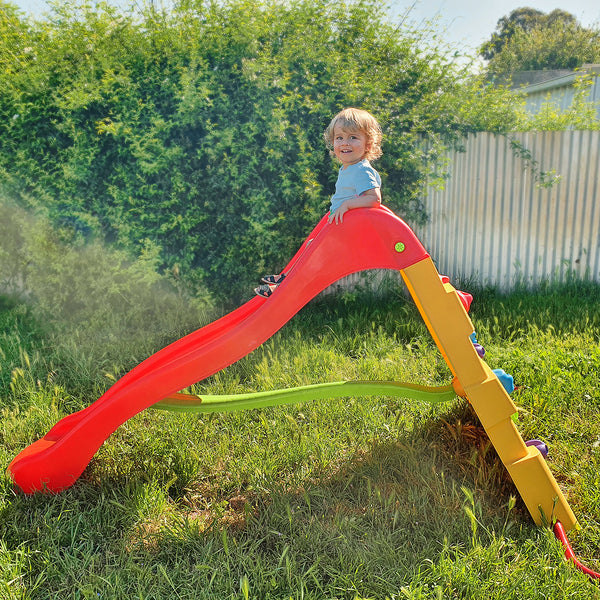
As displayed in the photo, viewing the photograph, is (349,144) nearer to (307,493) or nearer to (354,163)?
(354,163)

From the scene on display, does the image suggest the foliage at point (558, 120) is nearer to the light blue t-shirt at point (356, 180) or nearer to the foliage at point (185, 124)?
the foliage at point (185, 124)

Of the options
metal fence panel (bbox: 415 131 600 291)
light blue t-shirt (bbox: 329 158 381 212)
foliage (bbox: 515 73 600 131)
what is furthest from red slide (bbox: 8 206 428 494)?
foliage (bbox: 515 73 600 131)

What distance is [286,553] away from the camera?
2039mm

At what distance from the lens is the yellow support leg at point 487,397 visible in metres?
2.11

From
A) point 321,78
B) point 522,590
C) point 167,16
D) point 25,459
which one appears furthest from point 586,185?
point 25,459

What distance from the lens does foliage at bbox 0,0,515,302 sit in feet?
14.1

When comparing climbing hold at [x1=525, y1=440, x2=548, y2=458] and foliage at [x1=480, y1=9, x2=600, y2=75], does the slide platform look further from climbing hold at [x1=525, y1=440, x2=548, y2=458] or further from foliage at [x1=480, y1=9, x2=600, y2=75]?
foliage at [x1=480, y1=9, x2=600, y2=75]

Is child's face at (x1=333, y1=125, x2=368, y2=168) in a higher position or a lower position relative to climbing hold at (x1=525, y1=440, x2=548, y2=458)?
higher

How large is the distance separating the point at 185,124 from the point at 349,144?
8.37ft

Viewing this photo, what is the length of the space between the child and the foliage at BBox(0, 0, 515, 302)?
213cm

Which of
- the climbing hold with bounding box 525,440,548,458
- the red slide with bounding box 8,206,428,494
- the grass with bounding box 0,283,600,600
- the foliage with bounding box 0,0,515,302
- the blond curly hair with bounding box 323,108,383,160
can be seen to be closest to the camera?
the grass with bounding box 0,283,600,600

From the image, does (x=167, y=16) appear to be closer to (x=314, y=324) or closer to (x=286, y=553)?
(x=314, y=324)

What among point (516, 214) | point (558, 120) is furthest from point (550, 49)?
point (516, 214)

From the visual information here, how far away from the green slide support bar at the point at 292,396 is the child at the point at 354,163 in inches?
17.7
